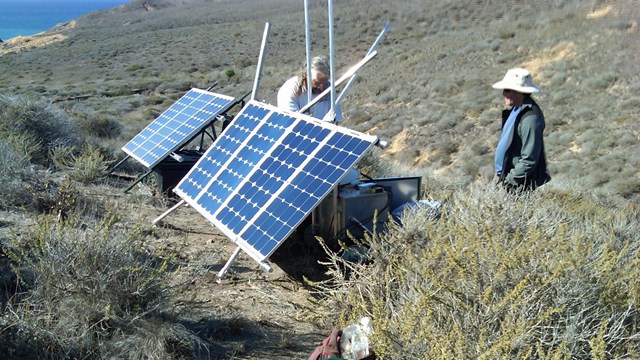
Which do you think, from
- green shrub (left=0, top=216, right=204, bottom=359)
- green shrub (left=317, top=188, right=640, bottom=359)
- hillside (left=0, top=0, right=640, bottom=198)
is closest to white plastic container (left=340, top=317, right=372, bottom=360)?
green shrub (left=317, top=188, right=640, bottom=359)

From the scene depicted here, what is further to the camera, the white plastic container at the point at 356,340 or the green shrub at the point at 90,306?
the green shrub at the point at 90,306

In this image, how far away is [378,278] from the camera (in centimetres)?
457

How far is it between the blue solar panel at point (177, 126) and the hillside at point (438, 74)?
20.0 feet

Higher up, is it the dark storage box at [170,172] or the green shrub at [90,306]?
the green shrub at [90,306]

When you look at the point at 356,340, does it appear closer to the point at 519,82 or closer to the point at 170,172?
the point at 519,82

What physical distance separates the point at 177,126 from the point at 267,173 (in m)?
2.91

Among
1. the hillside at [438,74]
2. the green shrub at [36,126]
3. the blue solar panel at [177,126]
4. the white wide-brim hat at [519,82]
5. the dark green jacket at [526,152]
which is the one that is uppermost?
the white wide-brim hat at [519,82]

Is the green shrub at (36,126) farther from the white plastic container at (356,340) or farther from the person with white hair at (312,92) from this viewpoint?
the white plastic container at (356,340)

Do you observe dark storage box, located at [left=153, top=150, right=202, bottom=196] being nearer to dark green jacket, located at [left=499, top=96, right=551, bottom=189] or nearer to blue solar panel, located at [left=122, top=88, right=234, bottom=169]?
blue solar panel, located at [left=122, top=88, right=234, bottom=169]

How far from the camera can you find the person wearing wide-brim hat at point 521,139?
5.87 meters

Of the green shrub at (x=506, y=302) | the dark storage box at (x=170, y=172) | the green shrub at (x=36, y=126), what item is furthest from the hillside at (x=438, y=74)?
the green shrub at (x=506, y=302)

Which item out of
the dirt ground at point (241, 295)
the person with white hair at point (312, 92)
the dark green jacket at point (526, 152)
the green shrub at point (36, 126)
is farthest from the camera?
the green shrub at point (36, 126)

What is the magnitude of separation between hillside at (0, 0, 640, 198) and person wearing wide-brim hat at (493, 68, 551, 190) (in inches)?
248

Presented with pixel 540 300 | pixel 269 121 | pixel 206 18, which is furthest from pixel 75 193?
pixel 206 18
